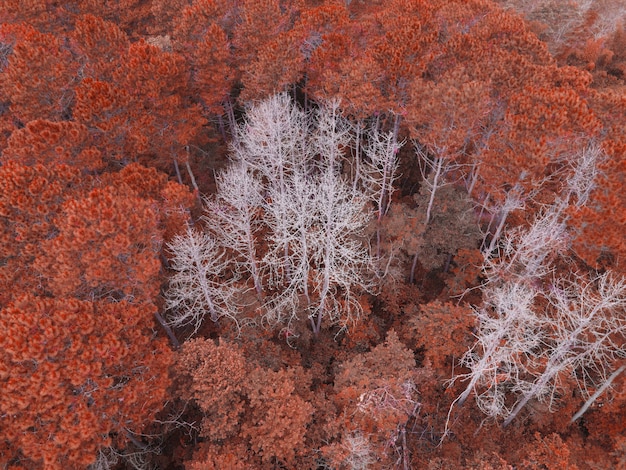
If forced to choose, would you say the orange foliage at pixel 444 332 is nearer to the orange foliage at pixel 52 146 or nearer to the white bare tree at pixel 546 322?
the white bare tree at pixel 546 322

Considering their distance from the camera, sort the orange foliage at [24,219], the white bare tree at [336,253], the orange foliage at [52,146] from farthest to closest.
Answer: the white bare tree at [336,253], the orange foliage at [52,146], the orange foliage at [24,219]

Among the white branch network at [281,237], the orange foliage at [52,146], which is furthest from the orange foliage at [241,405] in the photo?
the orange foliage at [52,146]

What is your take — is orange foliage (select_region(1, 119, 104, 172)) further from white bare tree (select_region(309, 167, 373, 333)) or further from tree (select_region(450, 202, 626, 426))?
tree (select_region(450, 202, 626, 426))

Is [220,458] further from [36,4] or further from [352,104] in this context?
[36,4]

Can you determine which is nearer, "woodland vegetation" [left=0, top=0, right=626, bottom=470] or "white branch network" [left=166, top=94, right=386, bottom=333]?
"woodland vegetation" [left=0, top=0, right=626, bottom=470]

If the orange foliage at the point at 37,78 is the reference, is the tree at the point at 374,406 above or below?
below

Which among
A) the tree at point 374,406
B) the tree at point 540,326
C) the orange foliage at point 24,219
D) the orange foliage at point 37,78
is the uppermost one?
the orange foliage at point 37,78

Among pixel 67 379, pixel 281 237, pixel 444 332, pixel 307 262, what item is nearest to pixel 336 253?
pixel 307 262

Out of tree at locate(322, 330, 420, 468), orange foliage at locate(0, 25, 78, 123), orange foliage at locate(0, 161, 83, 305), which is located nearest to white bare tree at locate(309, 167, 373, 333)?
tree at locate(322, 330, 420, 468)

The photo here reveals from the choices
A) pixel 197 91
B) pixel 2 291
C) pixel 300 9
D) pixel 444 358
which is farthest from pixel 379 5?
pixel 2 291
